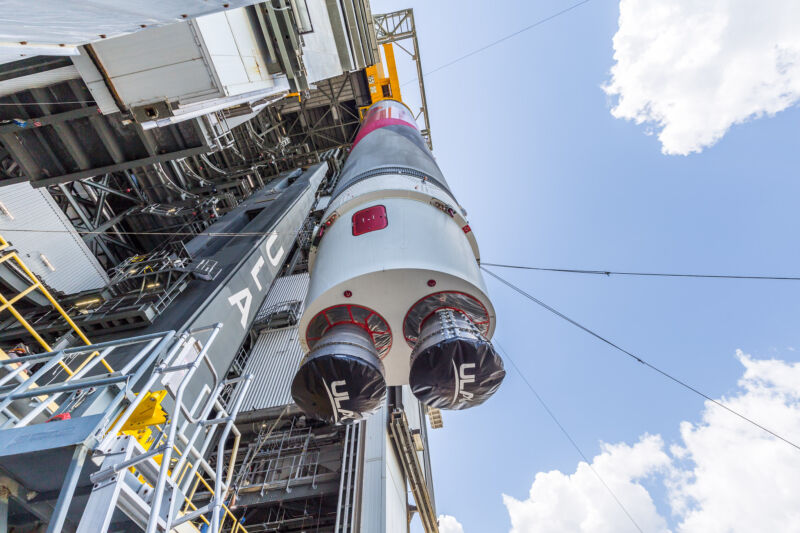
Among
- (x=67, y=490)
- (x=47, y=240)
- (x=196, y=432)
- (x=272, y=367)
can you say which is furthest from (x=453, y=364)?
(x=47, y=240)

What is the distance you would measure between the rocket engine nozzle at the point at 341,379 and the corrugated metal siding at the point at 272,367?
29.9 feet

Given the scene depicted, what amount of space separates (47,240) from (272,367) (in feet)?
27.4

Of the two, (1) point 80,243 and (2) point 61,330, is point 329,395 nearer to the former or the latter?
(2) point 61,330

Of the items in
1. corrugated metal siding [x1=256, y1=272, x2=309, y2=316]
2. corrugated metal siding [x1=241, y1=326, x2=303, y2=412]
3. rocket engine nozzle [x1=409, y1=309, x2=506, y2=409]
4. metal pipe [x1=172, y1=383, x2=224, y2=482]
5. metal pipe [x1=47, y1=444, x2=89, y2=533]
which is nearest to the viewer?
metal pipe [x1=47, y1=444, x2=89, y2=533]

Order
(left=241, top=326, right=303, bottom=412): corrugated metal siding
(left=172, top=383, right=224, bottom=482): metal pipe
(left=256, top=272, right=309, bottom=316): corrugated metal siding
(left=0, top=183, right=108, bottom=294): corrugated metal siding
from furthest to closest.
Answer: (left=256, top=272, right=309, bottom=316): corrugated metal siding, (left=241, top=326, right=303, bottom=412): corrugated metal siding, (left=0, top=183, right=108, bottom=294): corrugated metal siding, (left=172, top=383, right=224, bottom=482): metal pipe

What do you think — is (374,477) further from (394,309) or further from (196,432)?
(196,432)

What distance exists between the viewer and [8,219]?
991 centimetres

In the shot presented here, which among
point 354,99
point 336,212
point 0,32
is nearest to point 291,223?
point 336,212

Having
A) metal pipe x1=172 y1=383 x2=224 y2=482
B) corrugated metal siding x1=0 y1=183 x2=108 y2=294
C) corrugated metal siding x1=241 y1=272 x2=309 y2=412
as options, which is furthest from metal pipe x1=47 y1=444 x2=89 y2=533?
corrugated metal siding x1=0 y1=183 x2=108 y2=294

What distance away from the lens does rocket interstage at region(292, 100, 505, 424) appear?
371 centimetres

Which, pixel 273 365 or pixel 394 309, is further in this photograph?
pixel 273 365

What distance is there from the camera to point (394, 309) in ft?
14.2

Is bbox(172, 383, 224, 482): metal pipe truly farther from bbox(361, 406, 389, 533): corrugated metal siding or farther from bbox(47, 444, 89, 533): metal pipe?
bbox(361, 406, 389, 533): corrugated metal siding

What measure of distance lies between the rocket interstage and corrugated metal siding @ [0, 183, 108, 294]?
36.5ft
